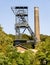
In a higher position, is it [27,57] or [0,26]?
[0,26]

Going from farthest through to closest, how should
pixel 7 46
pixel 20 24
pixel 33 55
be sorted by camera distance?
1. pixel 20 24
2. pixel 33 55
3. pixel 7 46

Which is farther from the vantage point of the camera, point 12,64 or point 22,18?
point 22,18

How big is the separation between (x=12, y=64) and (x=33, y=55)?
215 inches

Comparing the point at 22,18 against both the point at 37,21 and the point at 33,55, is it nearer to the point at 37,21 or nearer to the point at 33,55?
the point at 37,21

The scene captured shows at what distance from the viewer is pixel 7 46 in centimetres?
3073

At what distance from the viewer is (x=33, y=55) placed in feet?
109

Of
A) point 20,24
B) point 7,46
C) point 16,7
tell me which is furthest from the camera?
point 16,7

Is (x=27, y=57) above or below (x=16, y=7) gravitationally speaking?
below

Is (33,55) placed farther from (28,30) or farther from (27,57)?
(28,30)

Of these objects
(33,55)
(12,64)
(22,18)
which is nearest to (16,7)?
(22,18)

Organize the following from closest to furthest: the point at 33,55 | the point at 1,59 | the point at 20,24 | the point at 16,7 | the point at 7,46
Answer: the point at 1,59 → the point at 7,46 → the point at 33,55 → the point at 20,24 → the point at 16,7

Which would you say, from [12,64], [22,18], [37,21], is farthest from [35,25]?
[12,64]

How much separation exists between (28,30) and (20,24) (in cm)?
257

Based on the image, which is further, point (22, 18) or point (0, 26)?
point (22, 18)
